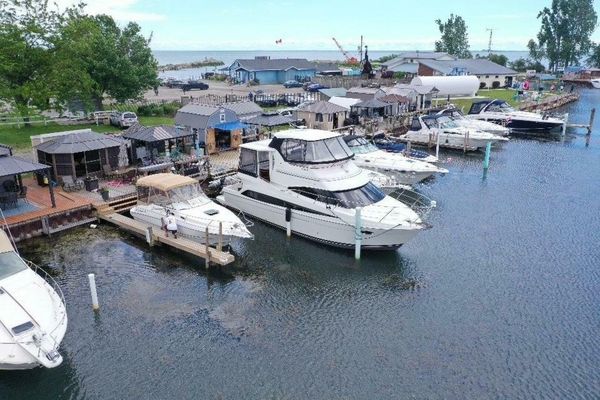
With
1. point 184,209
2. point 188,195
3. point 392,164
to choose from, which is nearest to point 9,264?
point 184,209

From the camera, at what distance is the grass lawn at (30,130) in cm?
3366

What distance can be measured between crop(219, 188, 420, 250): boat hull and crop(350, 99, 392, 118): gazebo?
24.2 m

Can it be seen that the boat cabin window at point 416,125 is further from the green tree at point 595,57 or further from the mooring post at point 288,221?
the green tree at point 595,57

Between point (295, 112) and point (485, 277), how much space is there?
2774cm

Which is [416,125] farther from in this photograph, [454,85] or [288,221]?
[454,85]

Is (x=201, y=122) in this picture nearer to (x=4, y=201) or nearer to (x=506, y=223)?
(x=4, y=201)

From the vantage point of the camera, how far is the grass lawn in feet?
110

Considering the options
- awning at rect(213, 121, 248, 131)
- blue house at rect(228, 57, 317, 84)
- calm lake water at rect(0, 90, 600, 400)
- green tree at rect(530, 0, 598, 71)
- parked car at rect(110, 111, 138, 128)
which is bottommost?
calm lake water at rect(0, 90, 600, 400)

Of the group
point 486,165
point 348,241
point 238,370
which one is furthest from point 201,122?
point 238,370

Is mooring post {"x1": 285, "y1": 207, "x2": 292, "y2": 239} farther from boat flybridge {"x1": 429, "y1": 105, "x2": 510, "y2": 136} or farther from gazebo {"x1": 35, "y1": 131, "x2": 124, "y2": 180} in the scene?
boat flybridge {"x1": 429, "y1": 105, "x2": 510, "y2": 136}

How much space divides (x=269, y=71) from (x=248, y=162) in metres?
61.2

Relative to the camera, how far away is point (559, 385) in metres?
12.8

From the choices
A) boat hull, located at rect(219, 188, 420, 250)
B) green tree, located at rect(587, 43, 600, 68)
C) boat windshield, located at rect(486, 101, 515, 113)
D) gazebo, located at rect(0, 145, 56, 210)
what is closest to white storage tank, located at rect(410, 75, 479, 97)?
boat windshield, located at rect(486, 101, 515, 113)

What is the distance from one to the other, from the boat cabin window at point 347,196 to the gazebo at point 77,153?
Answer: 1214cm
